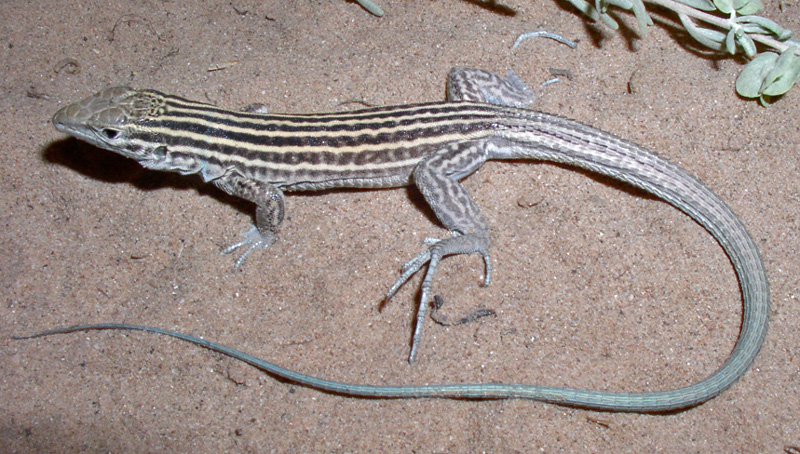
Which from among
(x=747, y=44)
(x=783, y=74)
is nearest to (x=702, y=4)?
(x=747, y=44)

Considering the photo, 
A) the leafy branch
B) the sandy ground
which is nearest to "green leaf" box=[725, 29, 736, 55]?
the leafy branch

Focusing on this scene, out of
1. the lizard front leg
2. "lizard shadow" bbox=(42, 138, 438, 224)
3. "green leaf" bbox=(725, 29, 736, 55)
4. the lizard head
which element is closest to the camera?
the lizard head

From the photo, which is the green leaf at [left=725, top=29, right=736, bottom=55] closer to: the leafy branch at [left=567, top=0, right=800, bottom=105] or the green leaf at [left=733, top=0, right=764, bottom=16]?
the leafy branch at [left=567, top=0, right=800, bottom=105]

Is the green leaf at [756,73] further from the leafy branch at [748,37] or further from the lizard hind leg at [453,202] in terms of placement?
the lizard hind leg at [453,202]

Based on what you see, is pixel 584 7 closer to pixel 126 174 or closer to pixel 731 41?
pixel 731 41

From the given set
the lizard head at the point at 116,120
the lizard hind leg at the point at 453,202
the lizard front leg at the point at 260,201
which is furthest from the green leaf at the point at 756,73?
the lizard head at the point at 116,120

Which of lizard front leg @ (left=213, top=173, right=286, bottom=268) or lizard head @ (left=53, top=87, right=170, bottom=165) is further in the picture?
lizard front leg @ (left=213, top=173, right=286, bottom=268)
